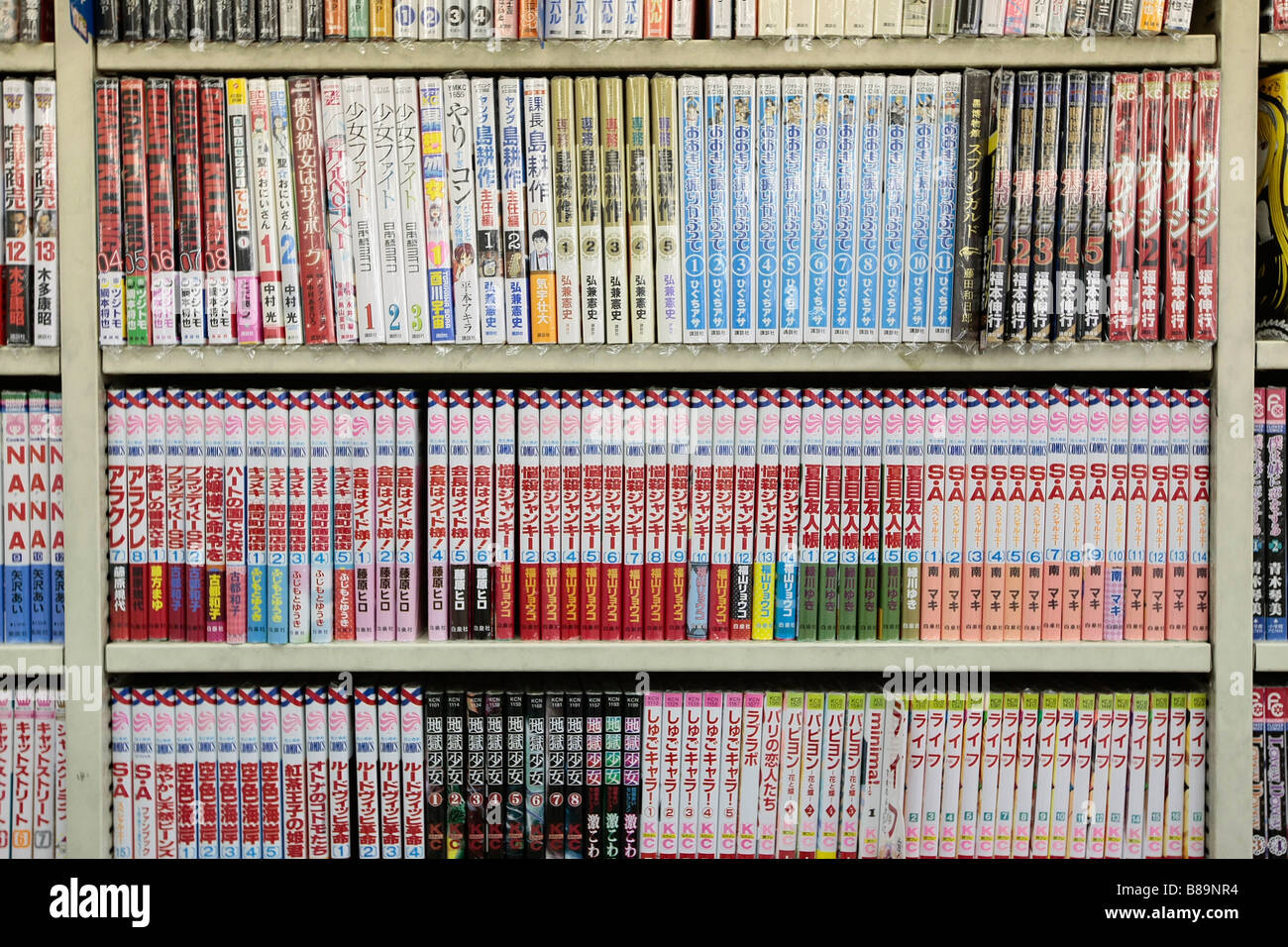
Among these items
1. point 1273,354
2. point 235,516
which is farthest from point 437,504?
point 1273,354

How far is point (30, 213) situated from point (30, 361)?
0.18 meters

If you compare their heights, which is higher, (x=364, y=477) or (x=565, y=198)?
(x=565, y=198)

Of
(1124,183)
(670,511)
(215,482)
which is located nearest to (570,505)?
(670,511)

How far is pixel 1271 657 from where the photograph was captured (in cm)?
117

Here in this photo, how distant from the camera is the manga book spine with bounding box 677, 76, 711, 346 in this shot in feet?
3.74

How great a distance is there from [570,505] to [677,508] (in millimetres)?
136

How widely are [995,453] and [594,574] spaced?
529mm

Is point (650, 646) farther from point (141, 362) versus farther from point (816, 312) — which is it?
point (141, 362)

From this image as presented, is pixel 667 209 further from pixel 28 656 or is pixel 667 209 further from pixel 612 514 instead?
pixel 28 656

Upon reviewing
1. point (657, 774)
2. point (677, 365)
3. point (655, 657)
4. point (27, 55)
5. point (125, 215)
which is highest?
point (27, 55)

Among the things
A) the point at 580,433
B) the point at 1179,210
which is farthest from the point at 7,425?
the point at 1179,210

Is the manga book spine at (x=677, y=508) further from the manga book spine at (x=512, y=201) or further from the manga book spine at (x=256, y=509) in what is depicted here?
the manga book spine at (x=256, y=509)

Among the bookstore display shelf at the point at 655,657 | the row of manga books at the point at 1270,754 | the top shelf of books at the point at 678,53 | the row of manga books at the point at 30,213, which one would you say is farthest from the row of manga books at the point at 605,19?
the row of manga books at the point at 1270,754

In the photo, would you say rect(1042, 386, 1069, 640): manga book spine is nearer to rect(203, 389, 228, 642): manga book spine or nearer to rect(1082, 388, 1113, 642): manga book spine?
rect(1082, 388, 1113, 642): manga book spine
